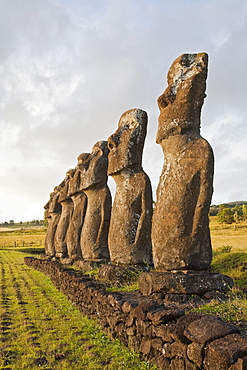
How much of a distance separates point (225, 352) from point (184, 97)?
15.4ft

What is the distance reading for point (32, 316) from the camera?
7730 millimetres

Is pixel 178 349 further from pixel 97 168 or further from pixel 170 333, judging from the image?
pixel 97 168

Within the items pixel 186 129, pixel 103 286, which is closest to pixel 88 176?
pixel 103 286

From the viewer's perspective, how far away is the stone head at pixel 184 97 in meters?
6.70

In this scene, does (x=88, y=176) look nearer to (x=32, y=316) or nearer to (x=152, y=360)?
(x=32, y=316)

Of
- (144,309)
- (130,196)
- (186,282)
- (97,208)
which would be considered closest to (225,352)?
(144,309)

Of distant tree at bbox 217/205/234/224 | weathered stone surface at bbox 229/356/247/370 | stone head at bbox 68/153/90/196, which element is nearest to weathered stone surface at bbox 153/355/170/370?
weathered stone surface at bbox 229/356/247/370

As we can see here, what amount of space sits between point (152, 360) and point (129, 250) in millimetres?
4339

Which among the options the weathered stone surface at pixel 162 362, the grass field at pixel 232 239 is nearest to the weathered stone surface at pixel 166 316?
the weathered stone surface at pixel 162 362

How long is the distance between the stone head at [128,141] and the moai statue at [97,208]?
9.16ft

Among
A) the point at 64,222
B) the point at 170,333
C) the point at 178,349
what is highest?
the point at 64,222

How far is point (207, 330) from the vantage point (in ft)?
11.1

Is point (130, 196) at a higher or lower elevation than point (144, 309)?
higher

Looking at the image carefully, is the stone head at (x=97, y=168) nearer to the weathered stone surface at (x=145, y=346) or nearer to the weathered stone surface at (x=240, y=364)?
the weathered stone surface at (x=145, y=346)
